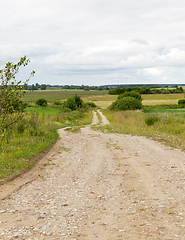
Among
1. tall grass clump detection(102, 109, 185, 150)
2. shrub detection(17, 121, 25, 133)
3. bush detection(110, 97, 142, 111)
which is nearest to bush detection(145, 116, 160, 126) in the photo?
tall grass clump detection(102, 109, 185, 150)

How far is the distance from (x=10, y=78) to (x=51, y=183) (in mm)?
4563

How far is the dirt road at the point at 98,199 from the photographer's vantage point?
479 cm

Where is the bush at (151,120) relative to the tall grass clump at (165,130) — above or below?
above

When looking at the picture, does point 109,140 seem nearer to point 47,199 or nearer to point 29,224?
point 47,199

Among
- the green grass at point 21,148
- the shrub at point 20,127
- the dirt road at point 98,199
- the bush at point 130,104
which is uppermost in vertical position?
the bush at point 130,104

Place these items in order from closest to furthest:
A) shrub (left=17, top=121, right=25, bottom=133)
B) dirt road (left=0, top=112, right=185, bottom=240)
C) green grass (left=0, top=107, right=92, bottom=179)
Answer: dirt road (left=0, top=112, right=185, bottom=240) → green grass (left=0, top=107, right=92, bottom=179) → shrub (left=17, top=121, right=25, bottom=133)

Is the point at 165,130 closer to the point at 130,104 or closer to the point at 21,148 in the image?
the point at 21,148

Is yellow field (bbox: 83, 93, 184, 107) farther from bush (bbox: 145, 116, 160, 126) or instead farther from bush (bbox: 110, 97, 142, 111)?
bush (bbox: 145, 116, 160, 126)

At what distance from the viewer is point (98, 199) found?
664cm

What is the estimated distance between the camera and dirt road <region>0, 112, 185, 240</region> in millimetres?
4789

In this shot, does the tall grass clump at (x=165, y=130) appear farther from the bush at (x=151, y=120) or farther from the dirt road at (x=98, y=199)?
the dirt road at (x=98, y=199)

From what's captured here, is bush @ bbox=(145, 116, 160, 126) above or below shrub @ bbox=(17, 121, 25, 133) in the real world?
below

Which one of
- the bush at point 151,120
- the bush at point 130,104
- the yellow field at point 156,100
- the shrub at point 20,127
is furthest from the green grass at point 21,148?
the yellow field at point 156,100

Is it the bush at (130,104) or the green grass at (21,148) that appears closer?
the green grass at (21,148)
